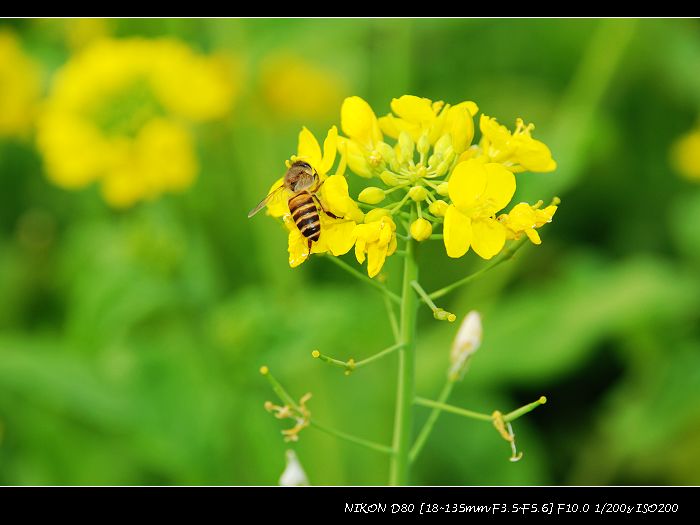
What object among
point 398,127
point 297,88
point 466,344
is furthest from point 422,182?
point 297,88

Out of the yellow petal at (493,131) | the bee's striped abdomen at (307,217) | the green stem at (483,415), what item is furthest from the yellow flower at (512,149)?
the green stem at (483,415)

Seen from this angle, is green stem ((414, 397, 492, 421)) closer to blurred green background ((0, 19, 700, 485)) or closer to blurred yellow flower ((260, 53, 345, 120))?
blurred green background ((0, 19, 700, 485))

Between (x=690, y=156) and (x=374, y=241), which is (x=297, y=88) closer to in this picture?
(x=690, y=156)

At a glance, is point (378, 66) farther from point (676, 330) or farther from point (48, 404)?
point (48, 404)

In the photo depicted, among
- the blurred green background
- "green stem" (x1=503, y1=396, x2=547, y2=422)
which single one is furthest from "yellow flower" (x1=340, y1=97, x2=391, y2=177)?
the blurred green background

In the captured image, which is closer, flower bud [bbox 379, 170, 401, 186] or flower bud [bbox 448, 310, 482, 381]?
flower bud [bbox 379, 170, 401, 186]

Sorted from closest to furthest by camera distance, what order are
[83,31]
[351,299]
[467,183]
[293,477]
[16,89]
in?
[467,183], [293,477], [351,299], [16,89], [83,31]
